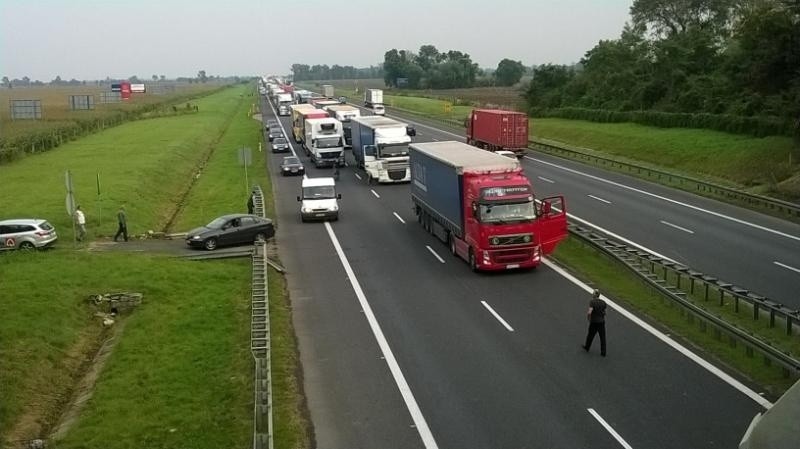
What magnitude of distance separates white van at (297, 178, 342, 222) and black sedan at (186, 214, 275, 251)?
4.11m

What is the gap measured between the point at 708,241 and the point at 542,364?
15.5 m

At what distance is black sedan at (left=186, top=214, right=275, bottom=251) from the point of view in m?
31.3

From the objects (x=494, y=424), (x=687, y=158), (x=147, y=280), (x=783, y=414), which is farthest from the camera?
(x=687, y=158)

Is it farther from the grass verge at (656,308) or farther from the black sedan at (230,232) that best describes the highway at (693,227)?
the black sedan at (230,232)

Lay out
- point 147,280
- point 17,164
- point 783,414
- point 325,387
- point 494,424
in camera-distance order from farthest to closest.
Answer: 1. point 17,164
2. point 147,280
3. point 325,387
4. point 494,424
5. point 783,414

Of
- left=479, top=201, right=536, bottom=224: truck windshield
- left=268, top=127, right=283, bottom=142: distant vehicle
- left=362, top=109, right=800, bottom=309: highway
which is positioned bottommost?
left=362, top=109, right=800, bottom=309: highway

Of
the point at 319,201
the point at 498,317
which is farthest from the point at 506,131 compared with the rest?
the point at 498,317

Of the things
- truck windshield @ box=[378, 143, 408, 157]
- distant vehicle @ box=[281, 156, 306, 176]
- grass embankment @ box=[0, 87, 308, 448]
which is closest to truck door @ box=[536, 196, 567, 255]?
grass embankment @ box=[0, 87, 308, 448]

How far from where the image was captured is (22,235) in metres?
30.8

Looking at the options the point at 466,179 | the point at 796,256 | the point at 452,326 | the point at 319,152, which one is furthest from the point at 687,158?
the point at 452,326

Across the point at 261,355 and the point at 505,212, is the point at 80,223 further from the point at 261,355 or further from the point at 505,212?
the point at 261,355

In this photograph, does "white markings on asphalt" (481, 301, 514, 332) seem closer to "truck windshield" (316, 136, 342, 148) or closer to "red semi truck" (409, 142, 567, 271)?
"red semi truck" (409, 142, 567, 271)

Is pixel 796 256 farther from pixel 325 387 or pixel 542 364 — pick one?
pixel 325 387

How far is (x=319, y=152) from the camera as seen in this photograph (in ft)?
190
